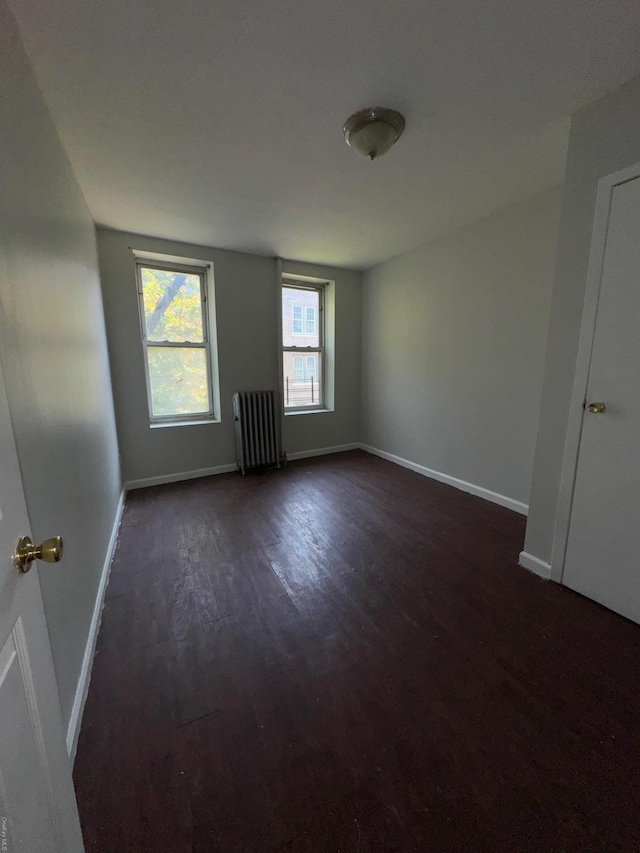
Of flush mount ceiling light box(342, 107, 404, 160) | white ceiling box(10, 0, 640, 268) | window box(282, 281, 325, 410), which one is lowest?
window box(282, 281, 325, 410)

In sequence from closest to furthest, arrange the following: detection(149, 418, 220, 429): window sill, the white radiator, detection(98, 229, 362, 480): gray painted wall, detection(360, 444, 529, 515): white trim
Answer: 1. detection(360, 444, 529, 515): white trim
2. detection(98, 229, 362, 480): gray painted wall
3. detection(149, 418, 220, 429): window sill
4. the white radiator

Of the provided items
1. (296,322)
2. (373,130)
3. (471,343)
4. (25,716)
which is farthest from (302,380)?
(25,716)

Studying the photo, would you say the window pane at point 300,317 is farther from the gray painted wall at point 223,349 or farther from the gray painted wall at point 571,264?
the gray painted wall at point 571,264

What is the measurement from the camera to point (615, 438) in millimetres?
1613

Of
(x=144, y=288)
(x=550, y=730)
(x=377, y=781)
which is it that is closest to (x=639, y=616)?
(x=550, y=730)

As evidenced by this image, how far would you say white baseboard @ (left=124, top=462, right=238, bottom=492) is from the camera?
332 centimetres

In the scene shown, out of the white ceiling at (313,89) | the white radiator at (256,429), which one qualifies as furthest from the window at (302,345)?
the white ceiling at (313,89)

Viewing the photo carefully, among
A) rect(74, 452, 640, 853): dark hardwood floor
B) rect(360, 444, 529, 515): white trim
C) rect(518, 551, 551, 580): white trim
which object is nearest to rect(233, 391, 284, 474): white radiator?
rect(360, 444, 529, 515): white trim

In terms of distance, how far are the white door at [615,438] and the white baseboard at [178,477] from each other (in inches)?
126

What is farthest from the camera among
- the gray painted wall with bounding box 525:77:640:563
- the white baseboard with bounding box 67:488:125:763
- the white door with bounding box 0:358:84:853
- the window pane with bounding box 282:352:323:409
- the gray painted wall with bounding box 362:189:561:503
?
the window pane with bounding box 282:352:323:409

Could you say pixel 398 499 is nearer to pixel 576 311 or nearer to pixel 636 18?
pixel 576 311

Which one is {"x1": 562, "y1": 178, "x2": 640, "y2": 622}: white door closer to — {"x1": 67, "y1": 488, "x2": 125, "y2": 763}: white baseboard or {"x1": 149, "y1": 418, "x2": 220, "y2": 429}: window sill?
{"x1": 67, "y1": 488, "x2": 125, "y2": 763}: white baseboard

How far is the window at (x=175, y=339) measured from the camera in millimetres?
3307

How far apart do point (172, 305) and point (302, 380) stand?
1.70m
